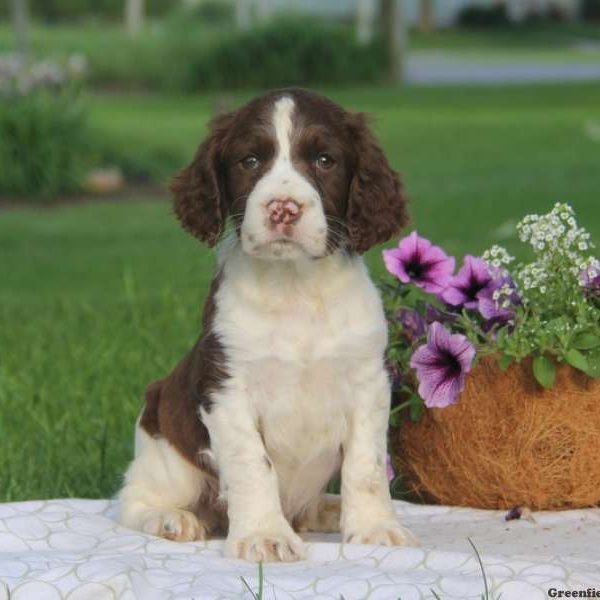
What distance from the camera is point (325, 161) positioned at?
4.65 m

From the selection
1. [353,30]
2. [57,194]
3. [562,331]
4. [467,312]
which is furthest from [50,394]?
[353,30]

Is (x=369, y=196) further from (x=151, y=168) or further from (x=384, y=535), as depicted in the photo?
(x=151, y=168)

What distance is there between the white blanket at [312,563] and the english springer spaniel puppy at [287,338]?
0.14 meters

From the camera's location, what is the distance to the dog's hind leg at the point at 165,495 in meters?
4.89

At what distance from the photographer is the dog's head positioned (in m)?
4.43

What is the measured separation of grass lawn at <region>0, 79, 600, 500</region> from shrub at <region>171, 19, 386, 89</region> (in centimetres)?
160

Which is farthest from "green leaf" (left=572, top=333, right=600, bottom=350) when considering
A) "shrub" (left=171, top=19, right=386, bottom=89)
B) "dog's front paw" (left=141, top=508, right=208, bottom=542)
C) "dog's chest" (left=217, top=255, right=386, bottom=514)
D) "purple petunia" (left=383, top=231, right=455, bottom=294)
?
"shrub" (left=171, top=19, right=386, bottom=89)

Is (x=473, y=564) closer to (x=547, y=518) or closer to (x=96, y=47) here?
(x=547, y=518)

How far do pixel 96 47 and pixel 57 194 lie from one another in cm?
1761

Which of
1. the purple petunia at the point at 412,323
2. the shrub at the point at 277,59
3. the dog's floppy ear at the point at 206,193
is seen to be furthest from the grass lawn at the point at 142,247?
the shrub at the point at 277,59

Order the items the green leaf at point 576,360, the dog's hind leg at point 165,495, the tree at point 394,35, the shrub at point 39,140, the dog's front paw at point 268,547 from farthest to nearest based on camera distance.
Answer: the tree at point 394,35 → the shrub at point 39,140 → the green leaf at point 576,360 → the dog's hind leg at point 165,495 → the dog's front paw at point 268,547

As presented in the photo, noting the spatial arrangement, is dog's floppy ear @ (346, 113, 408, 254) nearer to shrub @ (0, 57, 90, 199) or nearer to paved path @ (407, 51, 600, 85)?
shrub @ (0, 57, 90, 199)

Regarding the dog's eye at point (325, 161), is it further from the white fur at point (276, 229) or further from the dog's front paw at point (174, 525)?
the dog's front paw at point (174, 525)

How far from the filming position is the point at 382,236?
4785 millimetres
